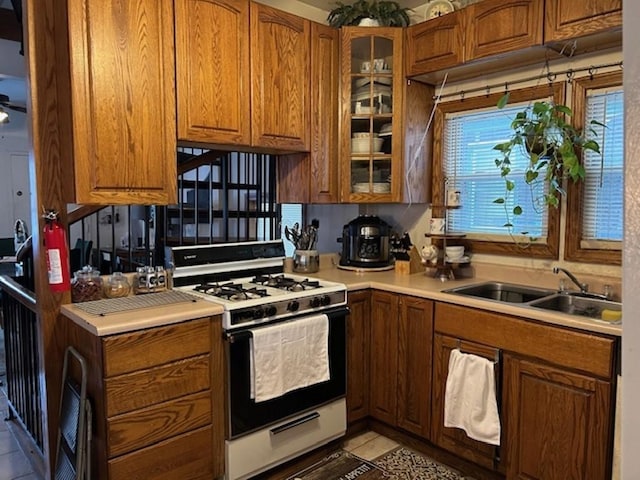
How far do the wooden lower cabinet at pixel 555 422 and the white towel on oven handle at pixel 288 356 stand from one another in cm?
89

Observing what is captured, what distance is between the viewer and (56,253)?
200cm

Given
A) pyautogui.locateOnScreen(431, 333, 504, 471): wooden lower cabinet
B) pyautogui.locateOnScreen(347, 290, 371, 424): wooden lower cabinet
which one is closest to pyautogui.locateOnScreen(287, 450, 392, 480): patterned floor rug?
pyautogui.locateOnScreen(347, 290, 371, 424): wooden lower cabinet

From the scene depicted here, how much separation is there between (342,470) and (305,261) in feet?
4.06

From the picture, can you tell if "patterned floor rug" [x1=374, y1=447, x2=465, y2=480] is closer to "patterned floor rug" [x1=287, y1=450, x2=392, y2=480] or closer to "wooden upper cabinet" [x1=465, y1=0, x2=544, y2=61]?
"patterned floor rug" [x1=287, y1=450, x2=392, y2=480]

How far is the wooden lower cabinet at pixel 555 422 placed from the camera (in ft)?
6.01

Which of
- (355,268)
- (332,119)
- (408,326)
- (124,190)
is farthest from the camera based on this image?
(355,268)

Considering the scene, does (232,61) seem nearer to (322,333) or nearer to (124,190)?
(124,190)

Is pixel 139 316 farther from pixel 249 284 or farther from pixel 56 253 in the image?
pixel 249 284

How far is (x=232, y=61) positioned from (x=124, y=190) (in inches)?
35.2

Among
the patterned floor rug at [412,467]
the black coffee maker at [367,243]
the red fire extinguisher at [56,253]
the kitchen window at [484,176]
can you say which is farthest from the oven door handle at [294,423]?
the kitchen window at [484,176]

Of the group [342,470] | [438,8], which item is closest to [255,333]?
[342,470]

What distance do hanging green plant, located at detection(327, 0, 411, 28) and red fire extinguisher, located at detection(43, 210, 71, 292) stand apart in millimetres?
2070

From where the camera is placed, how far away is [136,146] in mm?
2107

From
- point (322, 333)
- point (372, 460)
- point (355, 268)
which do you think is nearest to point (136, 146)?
point (322, 333)
